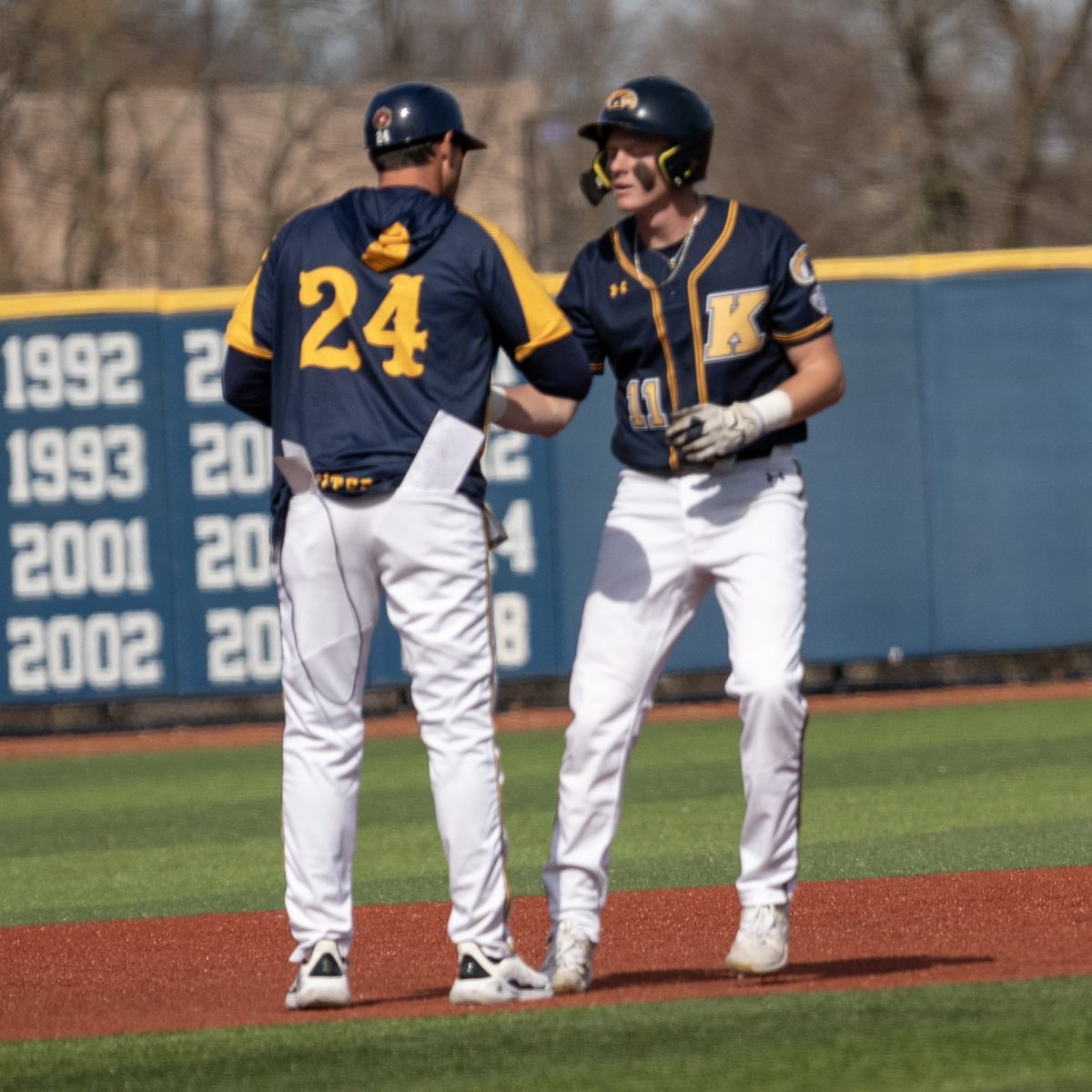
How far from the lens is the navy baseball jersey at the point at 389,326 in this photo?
4430 mm

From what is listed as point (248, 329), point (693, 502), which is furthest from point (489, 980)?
point (248, 329)

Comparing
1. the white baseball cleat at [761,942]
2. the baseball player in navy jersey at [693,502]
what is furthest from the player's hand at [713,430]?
the white baseball cleat at [761,942]

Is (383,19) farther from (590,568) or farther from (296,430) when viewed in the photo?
(296,430)

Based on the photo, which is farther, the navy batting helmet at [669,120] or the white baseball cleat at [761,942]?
the navy batting helmet at [669,120]

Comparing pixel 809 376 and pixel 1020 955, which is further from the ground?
pixel 809 376

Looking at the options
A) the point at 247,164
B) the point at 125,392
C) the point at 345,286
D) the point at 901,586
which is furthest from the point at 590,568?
the point at 345,286

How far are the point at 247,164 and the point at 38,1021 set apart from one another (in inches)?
614

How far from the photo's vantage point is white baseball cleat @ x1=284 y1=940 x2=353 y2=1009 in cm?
443

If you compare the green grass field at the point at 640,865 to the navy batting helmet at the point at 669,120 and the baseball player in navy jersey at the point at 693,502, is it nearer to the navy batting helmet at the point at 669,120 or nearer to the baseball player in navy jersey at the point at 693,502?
the baseball player in navy jersey at the point at 693,502

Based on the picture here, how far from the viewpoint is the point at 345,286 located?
445cm

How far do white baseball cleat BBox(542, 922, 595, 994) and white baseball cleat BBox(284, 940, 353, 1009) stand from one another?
18.2 inches

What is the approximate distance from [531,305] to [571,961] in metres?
1.42

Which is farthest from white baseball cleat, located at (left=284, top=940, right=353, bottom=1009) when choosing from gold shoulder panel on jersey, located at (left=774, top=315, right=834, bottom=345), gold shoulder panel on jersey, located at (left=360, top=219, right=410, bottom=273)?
gold shoulder panel on jersey, located at (left=774, top=315, right=834, bottom=345)

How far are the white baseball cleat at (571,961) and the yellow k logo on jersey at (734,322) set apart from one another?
1.31 m
